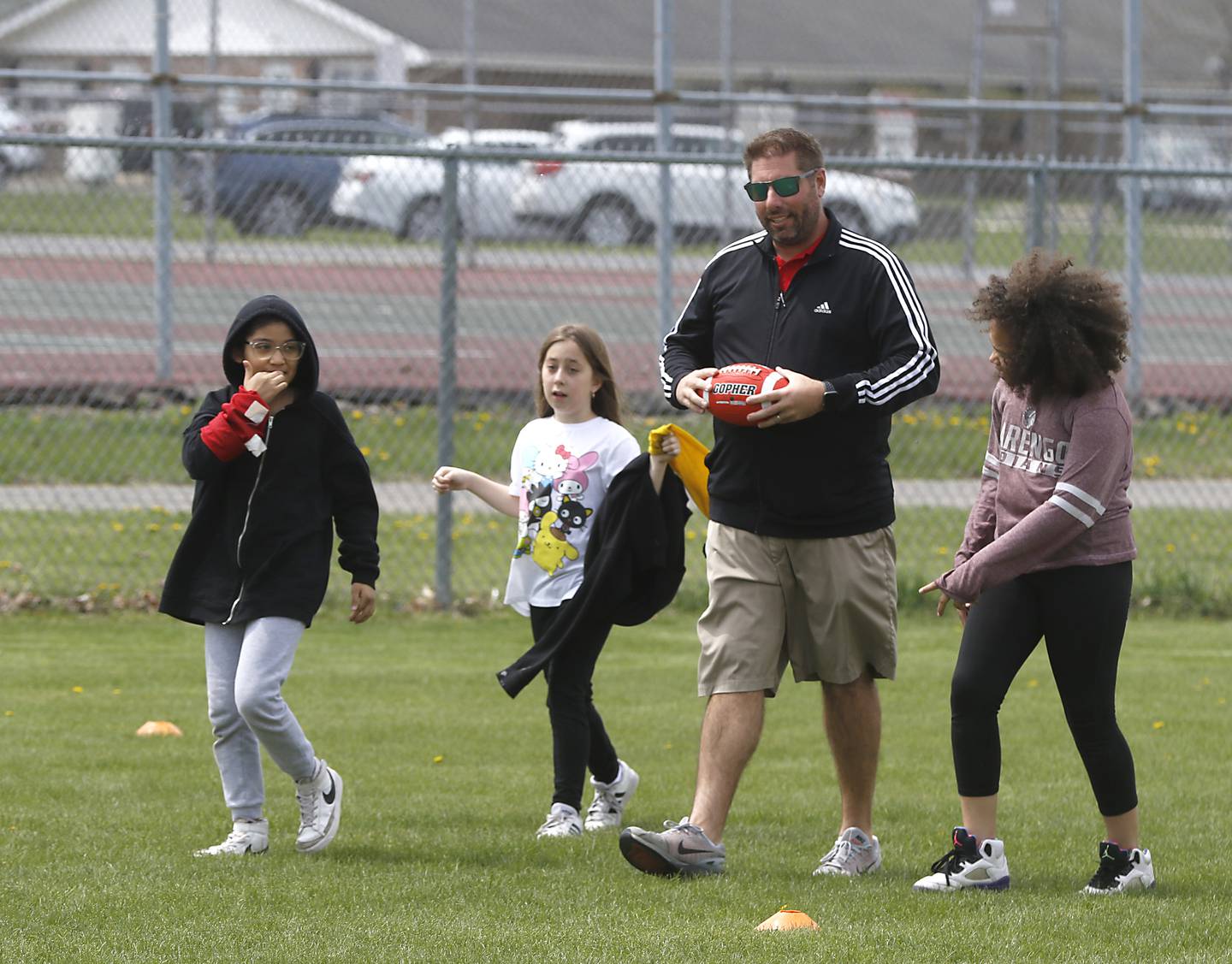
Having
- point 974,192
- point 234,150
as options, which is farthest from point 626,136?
point 234,150

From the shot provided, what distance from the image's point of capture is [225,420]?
5.16 meters

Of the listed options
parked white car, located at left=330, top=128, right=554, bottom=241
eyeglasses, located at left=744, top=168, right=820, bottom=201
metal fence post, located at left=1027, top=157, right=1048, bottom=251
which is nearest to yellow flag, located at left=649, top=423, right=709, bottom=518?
eyeglasses, located at left=744, top=168, right=820, bottom=201

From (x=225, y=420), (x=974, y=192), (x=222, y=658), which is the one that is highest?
(x=974, y=192)

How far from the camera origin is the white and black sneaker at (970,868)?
191 inches

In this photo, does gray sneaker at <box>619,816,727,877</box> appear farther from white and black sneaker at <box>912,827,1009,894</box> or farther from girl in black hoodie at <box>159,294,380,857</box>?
girl in black hoodie at <box>159,294,380,857</box>

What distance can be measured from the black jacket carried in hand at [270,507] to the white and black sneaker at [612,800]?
107 centimetres

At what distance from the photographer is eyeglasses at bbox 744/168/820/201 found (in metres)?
5.05

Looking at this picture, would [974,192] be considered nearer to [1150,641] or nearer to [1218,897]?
[1150,641]

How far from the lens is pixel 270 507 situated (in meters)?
5.29

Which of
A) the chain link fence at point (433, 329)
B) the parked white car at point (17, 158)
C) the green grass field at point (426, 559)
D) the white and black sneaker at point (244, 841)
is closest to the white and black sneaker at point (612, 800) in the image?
the white and black sneaker at point (244, 841)

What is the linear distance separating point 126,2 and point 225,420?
1568 cm

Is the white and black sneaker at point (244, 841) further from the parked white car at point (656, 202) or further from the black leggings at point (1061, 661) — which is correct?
the parked white car at point (656, 202)

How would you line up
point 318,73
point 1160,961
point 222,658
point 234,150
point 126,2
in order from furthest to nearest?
point 318,73 < point 126,2 < point 234,150 < point 222,658 < point 1160,961

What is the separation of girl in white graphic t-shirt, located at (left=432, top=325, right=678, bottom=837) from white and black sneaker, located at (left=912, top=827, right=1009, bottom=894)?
1.27 m
